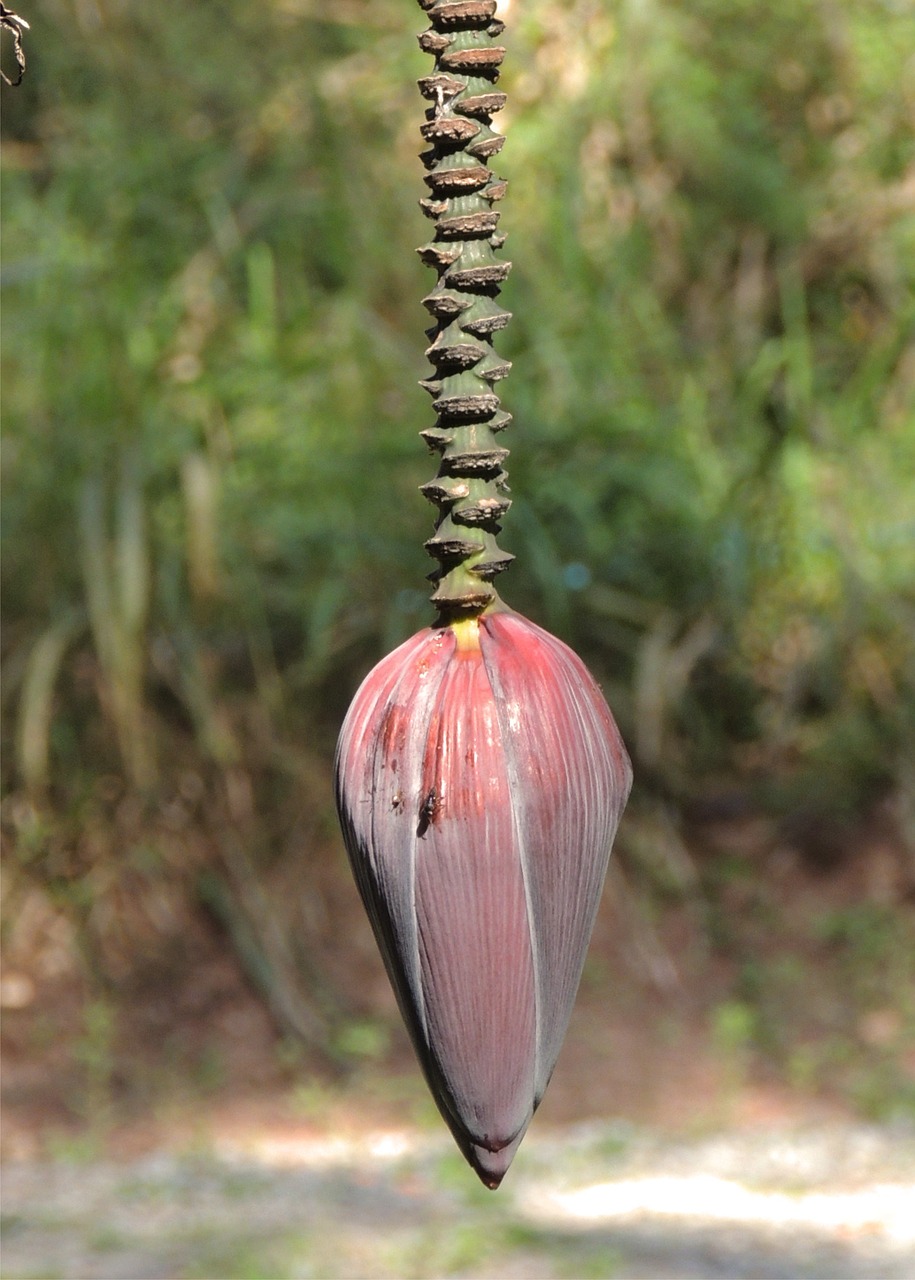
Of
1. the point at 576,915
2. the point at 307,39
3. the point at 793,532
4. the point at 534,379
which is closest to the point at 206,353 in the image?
the point at 534,379

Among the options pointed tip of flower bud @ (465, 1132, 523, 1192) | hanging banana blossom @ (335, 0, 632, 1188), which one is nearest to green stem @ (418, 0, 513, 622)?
hanging banana blossom @ (335, 0, 632, 1188)

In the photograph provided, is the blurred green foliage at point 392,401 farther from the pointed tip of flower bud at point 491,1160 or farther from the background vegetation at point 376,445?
the pointed tip of flower bud at point 491,1160

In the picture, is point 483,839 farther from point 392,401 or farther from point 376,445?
point 392,401

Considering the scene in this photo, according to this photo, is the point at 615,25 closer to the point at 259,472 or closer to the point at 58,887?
the point at 259,472

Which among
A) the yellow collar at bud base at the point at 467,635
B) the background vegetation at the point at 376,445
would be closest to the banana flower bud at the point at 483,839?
the yellow collar at bud base at the point at 467,635

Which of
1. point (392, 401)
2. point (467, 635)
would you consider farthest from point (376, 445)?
point (467, 635)

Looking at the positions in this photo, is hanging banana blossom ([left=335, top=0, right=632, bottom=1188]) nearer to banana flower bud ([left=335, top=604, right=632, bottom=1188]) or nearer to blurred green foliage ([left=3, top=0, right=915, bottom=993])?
banana flower bud ([left=335, top=604, right=632, bottom=1188])

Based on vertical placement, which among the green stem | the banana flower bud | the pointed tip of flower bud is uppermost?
the green stem
